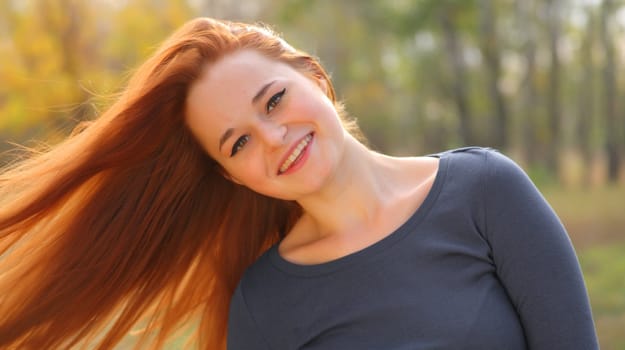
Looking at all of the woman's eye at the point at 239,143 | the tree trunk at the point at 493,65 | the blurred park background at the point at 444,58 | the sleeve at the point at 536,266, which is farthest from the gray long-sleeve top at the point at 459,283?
the tree trunk at the point at 493,65

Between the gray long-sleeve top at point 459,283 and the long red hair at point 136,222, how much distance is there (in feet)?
1.51

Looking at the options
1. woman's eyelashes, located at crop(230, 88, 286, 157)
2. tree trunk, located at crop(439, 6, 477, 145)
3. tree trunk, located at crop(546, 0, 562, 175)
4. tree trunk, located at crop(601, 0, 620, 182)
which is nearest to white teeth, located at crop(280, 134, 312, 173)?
woman's eyelashes, located at crop(230, 88, 286, 157)

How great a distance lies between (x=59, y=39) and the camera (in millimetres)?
15625

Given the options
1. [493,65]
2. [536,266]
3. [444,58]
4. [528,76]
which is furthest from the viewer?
[444,58]

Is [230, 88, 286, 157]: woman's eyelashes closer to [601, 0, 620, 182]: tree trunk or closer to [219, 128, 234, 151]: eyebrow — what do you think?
[219, 128, 234, 151]: eyebrow

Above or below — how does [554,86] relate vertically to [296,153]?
below

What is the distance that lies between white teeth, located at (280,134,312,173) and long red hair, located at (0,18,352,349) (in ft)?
0.87

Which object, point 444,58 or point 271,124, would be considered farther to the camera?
point 444,58

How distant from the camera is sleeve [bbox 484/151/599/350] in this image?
1.99 metres

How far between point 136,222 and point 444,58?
19.8 meters

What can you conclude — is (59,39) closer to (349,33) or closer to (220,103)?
(349,33)

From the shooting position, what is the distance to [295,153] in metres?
2.17

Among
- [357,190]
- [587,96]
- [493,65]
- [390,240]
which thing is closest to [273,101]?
[357,190]

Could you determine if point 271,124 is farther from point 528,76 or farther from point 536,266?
point 528,76
